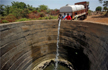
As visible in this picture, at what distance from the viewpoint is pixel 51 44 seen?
7824 millimetres

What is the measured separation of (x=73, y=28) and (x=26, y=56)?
508cm

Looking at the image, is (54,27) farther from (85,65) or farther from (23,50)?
(85,65)

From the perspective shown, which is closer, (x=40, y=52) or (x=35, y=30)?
(x=35, y=30)

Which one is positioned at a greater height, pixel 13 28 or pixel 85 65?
pixel 13 28

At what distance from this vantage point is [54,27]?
7.54m

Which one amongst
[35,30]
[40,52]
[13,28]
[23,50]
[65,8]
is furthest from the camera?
[65,8]

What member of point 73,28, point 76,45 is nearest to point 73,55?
point 76,45

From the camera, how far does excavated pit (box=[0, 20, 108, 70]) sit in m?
4.48

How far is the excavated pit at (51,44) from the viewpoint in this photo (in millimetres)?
4484

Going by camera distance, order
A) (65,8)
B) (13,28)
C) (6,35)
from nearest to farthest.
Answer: (6,35) < (13,28) < (65,8)

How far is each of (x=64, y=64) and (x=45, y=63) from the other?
2034mm

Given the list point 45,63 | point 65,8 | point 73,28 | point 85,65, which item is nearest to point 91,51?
point 85,65

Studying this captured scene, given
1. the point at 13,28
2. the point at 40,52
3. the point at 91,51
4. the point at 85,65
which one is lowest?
the point at 85,65

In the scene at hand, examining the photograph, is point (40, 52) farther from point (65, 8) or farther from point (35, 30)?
point (65, 8)
